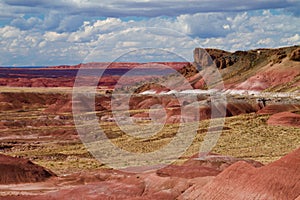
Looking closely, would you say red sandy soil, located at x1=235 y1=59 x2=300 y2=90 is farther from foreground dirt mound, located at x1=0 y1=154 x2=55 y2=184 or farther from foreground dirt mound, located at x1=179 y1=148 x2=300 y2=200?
foreground dirt mound, located at x1=179 y1=148 x2=300 y2=200

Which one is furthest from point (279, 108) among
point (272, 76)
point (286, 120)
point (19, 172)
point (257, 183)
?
point (257, 183)

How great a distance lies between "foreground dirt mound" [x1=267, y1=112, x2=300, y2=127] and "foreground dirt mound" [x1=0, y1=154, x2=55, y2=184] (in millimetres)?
34896

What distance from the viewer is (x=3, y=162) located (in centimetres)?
3975

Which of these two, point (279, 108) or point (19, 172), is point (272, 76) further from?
point (19, 172)

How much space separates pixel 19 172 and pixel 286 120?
37.9m

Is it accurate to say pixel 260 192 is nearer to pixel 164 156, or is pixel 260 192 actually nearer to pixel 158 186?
pixel 158 186

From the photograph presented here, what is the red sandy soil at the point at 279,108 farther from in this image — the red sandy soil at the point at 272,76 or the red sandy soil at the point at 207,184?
the red sandy soil at the point at 272,76

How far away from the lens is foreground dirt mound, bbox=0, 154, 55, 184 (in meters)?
38.2

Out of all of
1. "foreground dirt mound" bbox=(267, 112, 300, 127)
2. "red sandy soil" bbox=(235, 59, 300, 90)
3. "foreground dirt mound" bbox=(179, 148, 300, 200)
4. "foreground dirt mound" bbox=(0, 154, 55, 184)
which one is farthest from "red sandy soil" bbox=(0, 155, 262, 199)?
"red sandy soil" bbox=(235, 59, 300, 90)

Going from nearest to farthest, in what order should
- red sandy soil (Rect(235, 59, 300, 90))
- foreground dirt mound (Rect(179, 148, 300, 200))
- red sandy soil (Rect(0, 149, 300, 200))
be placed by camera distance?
foreground dirt mound (Rect(179, 148, 300, 200)) → red sandy soil (Rect(0, 149, 300, 200)) → red sandy soil (Rect(235, 59, 300, 90))

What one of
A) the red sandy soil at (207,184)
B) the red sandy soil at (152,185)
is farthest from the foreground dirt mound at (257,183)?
the red sandy soil at (152,185)

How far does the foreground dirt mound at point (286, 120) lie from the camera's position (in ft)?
214

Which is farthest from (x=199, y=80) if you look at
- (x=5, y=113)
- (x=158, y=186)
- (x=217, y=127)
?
(x=158, y=186)

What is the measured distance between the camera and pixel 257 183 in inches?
912
